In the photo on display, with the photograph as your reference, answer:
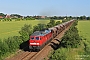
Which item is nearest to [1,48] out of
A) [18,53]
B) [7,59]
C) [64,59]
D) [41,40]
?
[7,59]

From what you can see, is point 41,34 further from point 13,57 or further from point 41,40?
point 13,57

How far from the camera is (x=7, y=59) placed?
21.9 meters

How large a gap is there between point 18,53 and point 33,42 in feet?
8.53

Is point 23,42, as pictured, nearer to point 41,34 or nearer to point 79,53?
point 41,34

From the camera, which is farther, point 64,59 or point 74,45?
point 74,45

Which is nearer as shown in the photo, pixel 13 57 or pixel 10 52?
pixel 13 57

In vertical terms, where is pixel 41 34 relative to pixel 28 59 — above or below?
above

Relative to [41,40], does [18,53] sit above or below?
below

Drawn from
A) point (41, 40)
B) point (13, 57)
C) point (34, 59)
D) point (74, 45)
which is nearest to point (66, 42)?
point (74, 45)

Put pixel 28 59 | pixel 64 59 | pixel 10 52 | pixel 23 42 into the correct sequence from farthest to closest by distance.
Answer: pixel 23 42 → pixel 10 52 → pixel 28 59 → pixel 64 59

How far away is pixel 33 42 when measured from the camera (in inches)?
1006

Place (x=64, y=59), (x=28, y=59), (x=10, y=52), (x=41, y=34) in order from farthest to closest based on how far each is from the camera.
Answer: (x=41, y=34) → (x=10, y=52) → (x=28, y=59) → (x=64, y=59)

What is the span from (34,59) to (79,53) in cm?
553

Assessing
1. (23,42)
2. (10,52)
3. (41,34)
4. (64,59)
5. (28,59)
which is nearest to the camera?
(64,59)
